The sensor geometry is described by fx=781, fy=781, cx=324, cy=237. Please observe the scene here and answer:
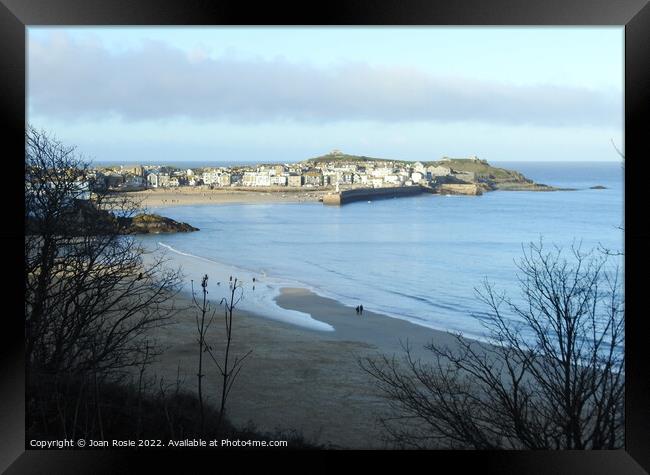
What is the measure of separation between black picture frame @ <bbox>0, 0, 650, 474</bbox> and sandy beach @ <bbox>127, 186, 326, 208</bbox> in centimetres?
330

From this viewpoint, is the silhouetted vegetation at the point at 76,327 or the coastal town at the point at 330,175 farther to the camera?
the coastal town at the point at 330,175

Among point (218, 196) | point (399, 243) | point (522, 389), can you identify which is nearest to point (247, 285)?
point (218, 196)

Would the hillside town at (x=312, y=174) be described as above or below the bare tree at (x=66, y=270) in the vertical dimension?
above

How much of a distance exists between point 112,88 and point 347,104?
2392 millimetres

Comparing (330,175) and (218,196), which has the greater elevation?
(330,175)

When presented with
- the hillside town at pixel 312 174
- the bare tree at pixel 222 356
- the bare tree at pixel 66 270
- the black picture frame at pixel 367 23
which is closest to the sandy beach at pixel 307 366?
the bare tree at pixel 222 356

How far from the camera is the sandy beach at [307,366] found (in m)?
5.46

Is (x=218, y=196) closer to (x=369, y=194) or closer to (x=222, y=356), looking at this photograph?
(x=369, y=194)

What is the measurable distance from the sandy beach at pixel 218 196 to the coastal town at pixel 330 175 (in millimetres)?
38

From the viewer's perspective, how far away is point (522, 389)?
466 centimetres

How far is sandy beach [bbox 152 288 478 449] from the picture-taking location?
546 centimetres

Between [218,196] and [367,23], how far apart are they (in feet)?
14.4

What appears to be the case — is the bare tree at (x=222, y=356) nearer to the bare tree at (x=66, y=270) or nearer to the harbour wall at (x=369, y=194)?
the bare tree at (x=66, y=270)

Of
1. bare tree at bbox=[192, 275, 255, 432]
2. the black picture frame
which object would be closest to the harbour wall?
bare tree at bbox=[192, 275, 255, 432]
